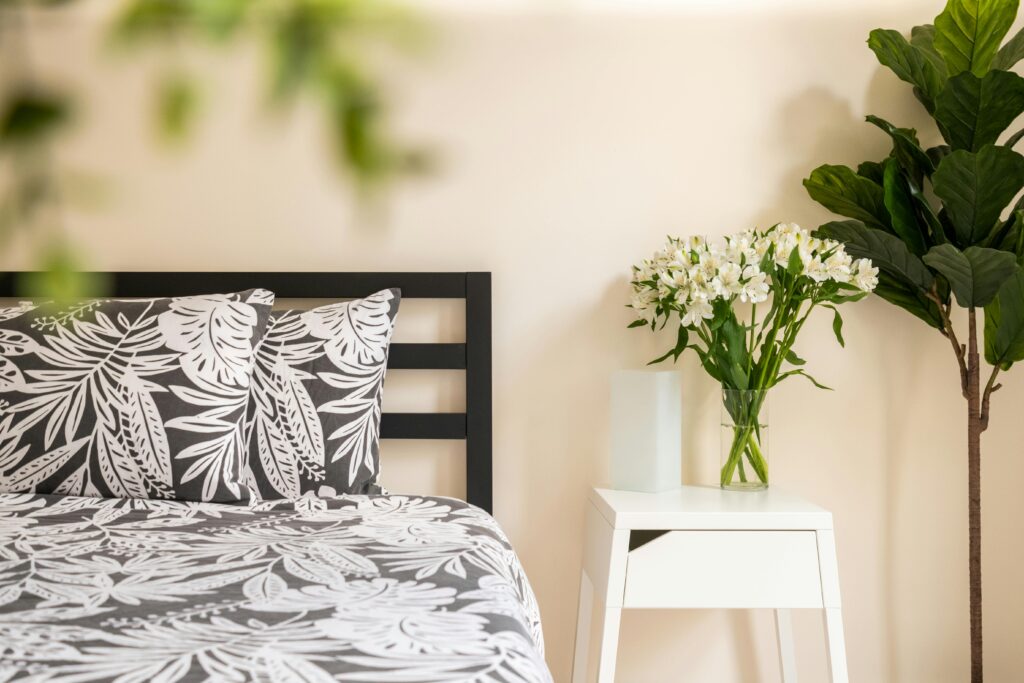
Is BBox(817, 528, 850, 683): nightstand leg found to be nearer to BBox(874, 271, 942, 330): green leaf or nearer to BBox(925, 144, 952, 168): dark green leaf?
BBox(874, 271, 942, 330): green leaf

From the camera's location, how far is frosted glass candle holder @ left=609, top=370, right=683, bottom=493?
6.77 feet

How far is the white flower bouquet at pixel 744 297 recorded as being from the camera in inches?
78.6

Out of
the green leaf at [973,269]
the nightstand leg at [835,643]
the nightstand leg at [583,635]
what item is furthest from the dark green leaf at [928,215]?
the nightstand leg at [583,635]

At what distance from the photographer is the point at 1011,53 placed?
2.08 metres

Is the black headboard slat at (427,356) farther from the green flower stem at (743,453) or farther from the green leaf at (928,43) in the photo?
the green leaf at (928,43)

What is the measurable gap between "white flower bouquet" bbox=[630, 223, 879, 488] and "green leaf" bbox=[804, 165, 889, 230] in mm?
138

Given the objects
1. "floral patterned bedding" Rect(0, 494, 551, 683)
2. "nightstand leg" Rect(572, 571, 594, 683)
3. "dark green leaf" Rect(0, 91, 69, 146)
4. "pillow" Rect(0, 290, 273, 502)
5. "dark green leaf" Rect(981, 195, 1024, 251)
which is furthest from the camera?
"nightstand leg" Rect(572, 571, 594, 683)

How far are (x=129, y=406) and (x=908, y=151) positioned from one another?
1741mm

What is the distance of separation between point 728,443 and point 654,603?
0.42 m

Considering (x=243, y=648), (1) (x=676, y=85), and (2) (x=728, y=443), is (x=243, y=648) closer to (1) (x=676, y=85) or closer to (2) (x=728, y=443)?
(2) (x=728, y=443)

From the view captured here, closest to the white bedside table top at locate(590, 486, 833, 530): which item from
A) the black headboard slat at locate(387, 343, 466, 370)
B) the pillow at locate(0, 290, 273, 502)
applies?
the black headboard slat at locate(387, 343, 466, 370)

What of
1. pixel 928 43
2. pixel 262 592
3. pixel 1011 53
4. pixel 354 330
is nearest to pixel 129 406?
pixel 354 330

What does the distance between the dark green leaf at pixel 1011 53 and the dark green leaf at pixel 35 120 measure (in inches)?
88.0

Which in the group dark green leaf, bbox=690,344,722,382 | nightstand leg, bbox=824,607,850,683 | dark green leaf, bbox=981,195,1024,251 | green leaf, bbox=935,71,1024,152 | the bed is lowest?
nightstand leg, bbox=824,607,850,683
